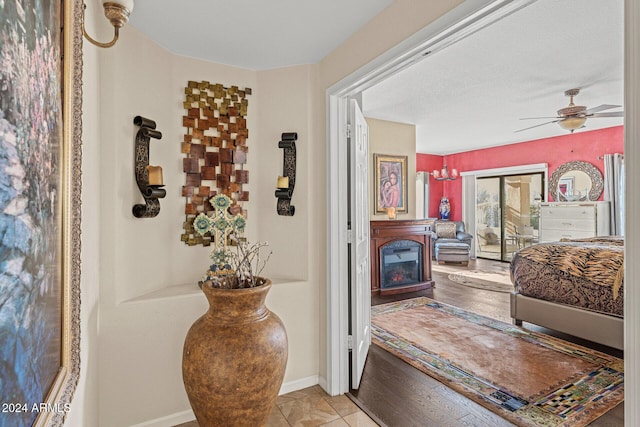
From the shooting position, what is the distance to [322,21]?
197cm

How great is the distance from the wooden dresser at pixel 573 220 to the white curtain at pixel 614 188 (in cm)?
9

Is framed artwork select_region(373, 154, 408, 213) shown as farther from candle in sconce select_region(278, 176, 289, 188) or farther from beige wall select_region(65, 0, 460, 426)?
candle in sconce select_region(278, 176, 289, 188)

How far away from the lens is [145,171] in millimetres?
2014

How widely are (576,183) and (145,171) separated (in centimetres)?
692

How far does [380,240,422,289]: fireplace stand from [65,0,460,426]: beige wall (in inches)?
104

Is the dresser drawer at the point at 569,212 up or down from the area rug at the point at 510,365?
up

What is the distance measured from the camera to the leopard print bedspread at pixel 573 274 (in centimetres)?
294

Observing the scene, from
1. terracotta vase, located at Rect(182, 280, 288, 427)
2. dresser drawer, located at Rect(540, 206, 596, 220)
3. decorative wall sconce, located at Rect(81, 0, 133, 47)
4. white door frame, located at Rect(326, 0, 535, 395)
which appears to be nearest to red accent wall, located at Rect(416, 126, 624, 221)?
dresser drawer, located at Rect(540, 206, 596, 220)

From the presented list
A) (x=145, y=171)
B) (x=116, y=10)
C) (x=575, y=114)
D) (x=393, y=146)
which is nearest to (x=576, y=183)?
Result: (x=575, y=114)

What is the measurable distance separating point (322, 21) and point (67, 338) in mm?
1941

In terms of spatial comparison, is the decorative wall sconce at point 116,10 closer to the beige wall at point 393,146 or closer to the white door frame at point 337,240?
the white door frame at point 337,240

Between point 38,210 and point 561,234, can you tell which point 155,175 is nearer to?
point 38,210

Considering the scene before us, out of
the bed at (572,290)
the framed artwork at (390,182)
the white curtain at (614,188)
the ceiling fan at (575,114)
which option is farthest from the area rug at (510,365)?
the white curtain at (614,188)

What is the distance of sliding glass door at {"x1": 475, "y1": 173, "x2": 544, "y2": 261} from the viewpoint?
694cm
